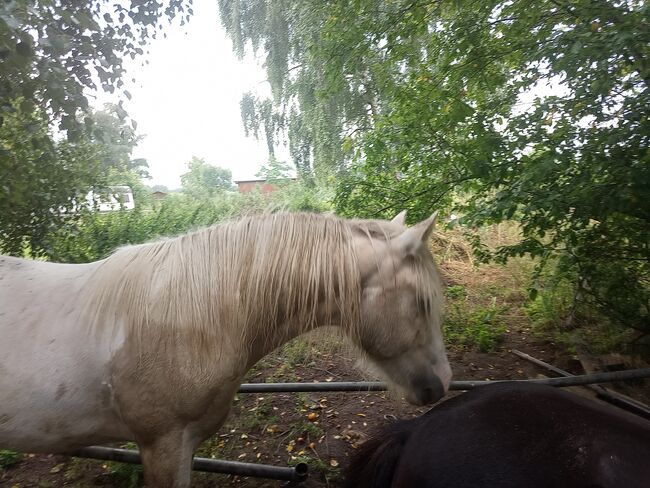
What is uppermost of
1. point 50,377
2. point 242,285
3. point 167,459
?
point 242,285

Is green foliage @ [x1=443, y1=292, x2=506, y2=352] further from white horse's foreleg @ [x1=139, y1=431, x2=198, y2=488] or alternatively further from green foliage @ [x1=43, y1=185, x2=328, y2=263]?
white horse's foreleg @ [x1=139, y1=431, x2=198, y2=488]

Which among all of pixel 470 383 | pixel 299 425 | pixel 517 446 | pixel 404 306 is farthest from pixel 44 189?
pixel 517 446

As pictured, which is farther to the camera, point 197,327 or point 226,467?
point 226,467

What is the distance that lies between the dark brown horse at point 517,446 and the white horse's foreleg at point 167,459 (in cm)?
77

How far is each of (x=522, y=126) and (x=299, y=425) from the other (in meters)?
2.88

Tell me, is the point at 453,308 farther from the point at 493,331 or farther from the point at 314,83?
the point at 314,83

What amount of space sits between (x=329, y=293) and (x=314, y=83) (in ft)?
35.8

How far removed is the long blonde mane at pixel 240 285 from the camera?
156cm

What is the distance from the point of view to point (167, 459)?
5.29ft

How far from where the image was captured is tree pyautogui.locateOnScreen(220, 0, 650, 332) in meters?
2.35

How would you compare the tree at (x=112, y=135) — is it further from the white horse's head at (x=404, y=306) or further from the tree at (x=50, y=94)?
the white horse's head at (x=404, y=306)

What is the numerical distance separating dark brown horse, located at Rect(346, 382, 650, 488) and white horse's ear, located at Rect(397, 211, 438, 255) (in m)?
0.59

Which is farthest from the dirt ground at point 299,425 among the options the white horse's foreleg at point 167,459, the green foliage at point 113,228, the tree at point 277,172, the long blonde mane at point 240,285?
the tree at point 277,172

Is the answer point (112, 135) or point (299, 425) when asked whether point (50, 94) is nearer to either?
point (112, 135)
